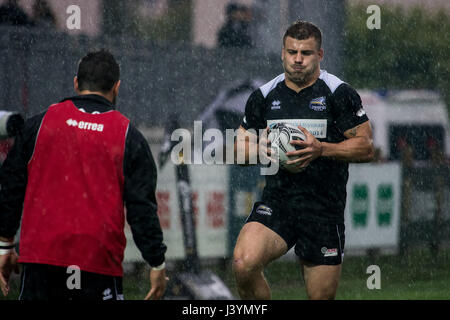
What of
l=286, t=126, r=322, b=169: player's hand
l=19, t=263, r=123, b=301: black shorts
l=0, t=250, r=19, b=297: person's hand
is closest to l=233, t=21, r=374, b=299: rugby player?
l=286, t=126, r=322, b=169: player's hand

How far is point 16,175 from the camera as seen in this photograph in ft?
14.2

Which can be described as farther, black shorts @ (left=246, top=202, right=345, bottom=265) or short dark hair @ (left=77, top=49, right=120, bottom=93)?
black shorts @ (left=246, top=202, right=345, bottom=265)

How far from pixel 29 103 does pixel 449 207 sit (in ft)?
22.9

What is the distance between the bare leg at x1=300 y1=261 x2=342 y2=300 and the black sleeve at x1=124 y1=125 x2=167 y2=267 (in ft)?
6.32

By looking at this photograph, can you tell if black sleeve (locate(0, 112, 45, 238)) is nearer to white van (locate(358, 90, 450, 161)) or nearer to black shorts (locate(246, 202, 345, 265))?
black shorts (locate(246, 202, 345, 265))

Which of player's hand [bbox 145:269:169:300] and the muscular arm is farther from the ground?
the muscular arm

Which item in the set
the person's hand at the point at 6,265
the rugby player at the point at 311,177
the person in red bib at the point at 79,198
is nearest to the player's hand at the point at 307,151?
the rugby player at the point at 311,177

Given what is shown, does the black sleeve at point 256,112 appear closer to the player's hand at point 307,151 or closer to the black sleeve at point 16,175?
the player's hand at point 307,151

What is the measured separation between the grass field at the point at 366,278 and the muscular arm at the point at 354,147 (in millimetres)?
3701

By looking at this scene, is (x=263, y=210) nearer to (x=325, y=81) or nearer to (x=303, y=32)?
(x=325, y=81)

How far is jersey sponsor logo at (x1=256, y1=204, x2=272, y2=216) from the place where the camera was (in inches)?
234

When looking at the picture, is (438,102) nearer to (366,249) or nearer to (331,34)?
(331,34)

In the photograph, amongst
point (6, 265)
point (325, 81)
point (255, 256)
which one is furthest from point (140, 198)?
point (325, 81)

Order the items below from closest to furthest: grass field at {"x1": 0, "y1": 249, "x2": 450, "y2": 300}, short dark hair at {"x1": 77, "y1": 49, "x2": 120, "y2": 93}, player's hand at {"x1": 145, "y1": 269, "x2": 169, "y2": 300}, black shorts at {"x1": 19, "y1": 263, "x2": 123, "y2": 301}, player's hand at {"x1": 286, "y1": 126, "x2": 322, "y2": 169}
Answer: black shorts at {"x1": 19, "y1": 263, "x2": 123, "y2": 301}
player's hand at {"x1": 145, "y1": 269, "x2": 169, "y2": 300}
short dark hair at {"x1": 77, "y1": 49, "x2": 120, "y2": 93}
player's hand at {"x1": 286, "y1": 126, "x2": 322, "y2": 169}
grass field at {"x1": 0, "y1": 249, "x2": 450, "y2": 300}
